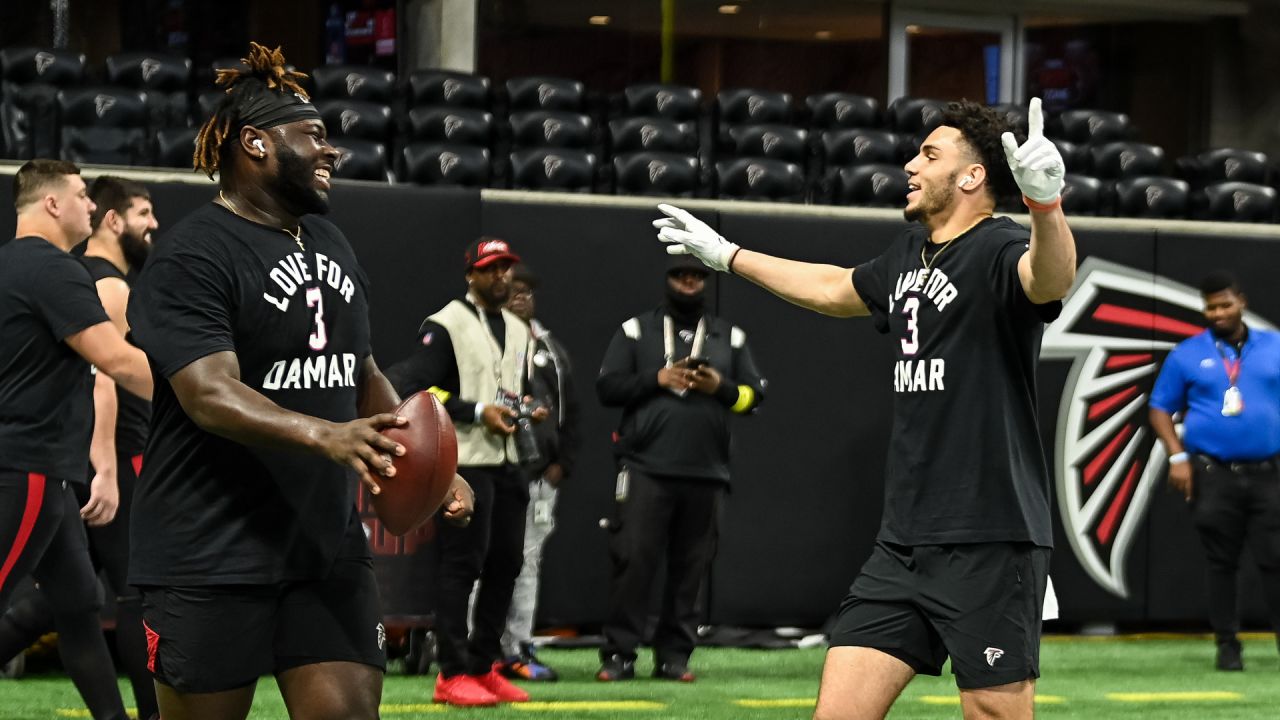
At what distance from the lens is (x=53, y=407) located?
600cm

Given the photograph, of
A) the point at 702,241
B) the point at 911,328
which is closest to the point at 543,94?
the point at 702,241

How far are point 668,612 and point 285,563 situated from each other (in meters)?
5.24

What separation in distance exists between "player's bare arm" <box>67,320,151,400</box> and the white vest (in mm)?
2512

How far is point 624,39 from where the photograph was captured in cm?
1583

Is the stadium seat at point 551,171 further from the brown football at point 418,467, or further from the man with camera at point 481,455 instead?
the brown football at point 418,467

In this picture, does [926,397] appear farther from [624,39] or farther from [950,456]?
[624,39]

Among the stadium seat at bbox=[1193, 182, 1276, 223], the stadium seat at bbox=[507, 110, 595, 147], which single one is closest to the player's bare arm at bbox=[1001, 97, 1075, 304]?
the stadium seat at bbox=[507, 110, 595, 147]

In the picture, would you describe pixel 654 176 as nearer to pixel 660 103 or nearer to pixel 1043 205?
pixel 660 103

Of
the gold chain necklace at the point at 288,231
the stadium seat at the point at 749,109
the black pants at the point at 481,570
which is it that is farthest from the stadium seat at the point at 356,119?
the gold chain necklace at the point at 288,231

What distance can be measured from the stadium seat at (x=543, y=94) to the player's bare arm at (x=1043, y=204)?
30.0ft

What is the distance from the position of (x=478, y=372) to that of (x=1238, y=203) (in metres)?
8.12

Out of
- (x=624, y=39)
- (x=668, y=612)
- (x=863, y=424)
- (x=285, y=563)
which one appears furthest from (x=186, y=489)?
(x=624, y=39)

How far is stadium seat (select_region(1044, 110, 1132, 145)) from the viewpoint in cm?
1519

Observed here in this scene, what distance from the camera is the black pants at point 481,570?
8.09 metres
